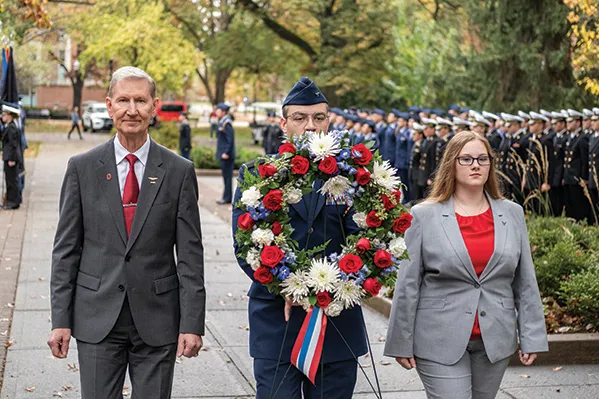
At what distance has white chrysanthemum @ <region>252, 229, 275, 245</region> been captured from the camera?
438 cm

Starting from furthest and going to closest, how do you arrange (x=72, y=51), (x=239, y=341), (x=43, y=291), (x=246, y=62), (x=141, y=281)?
(x=72, y=51) → (x=246, y=62) → (x=43, y=291) → (x=239, y=341) → (x=141, y=281)

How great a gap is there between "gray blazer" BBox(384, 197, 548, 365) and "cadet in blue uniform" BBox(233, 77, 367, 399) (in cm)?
36

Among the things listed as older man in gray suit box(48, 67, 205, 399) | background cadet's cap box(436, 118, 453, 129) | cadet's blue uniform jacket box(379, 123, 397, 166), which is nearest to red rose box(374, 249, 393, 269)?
older man in gray suit box(48, 67, 205, 399)

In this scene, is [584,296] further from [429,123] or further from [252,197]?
[429,123]

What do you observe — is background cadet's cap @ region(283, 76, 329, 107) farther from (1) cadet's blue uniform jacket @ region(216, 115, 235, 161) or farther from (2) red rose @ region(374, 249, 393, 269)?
(1) cadet's blue uniform jacket @ region(216, 115, 235, 161)

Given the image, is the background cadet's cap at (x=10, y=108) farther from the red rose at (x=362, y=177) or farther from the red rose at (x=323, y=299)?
the red rose at (x=323, y=299)

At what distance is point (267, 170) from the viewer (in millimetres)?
4445

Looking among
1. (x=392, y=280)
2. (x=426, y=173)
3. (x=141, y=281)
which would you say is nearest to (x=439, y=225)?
(x=392, y=280)

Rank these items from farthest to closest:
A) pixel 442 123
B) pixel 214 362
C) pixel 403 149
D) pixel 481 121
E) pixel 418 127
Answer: pixel 403 149 < pixel 418 127 < pixel 442 123 < pixel 481 121 < pixel 214 362

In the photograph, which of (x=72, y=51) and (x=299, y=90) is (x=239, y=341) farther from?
(x=72, y=51)

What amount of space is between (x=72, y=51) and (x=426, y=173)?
6724 cm

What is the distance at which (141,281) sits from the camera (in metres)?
4.48

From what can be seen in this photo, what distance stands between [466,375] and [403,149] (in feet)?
62.5

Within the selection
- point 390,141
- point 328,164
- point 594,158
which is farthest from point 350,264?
point 390,141
